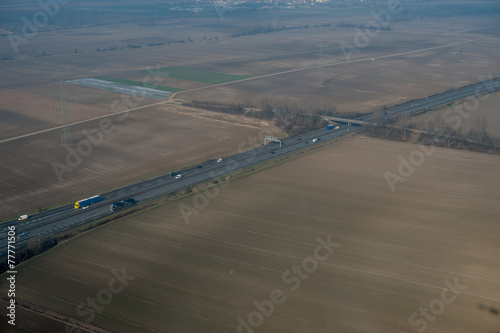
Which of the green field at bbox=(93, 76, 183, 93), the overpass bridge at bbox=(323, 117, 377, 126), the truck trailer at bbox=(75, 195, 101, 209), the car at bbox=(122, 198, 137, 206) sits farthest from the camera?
the green field at bbox=(93, 76, 183, 93)

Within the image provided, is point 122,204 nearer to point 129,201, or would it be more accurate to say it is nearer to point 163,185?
point 129,201

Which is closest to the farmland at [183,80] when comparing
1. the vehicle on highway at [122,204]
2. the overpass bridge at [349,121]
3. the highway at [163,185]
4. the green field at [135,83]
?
the green field at [135,83]

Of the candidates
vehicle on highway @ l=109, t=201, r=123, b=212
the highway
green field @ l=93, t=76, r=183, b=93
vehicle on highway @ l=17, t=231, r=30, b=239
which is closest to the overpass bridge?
the highway

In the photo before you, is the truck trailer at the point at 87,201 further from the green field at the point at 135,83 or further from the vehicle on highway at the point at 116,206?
the green field at the point at 135,83

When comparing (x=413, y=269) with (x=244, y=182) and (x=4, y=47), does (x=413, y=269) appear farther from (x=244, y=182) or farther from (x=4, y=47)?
(x=4, y=47)

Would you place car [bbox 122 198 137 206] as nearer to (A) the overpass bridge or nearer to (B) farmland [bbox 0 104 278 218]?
(B) farmland [bbox 0 104 278 218]

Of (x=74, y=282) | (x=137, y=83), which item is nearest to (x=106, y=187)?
(x=74, y=282)
